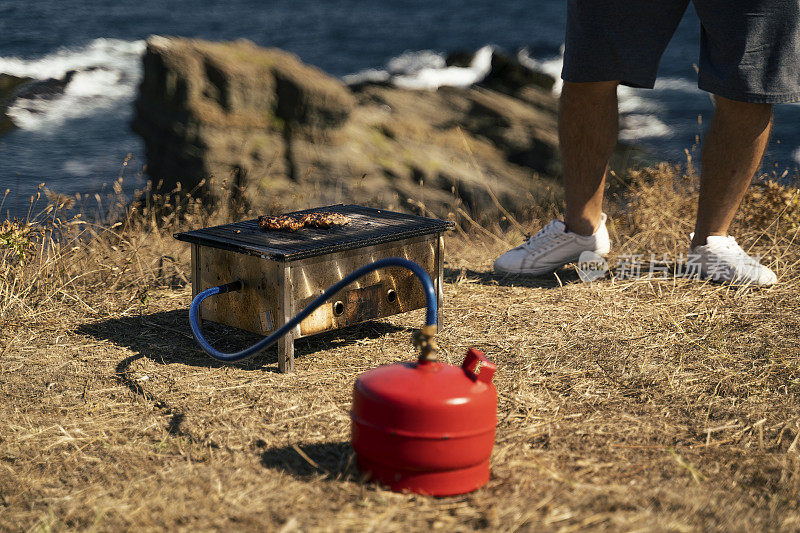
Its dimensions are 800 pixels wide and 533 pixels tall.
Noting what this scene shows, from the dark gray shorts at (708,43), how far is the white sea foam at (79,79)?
8162mm

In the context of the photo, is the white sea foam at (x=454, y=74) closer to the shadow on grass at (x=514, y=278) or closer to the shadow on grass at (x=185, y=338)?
the shadow on grass at (x=514, y=278)

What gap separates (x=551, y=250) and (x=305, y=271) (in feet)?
5.22

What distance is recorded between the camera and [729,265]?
370 centimetres

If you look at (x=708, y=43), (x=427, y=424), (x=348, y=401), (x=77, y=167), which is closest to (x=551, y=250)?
(x=708, y=43)

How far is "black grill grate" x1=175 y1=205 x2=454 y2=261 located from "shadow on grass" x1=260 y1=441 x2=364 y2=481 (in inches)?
25.3

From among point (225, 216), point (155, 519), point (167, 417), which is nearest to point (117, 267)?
point (225, 216)

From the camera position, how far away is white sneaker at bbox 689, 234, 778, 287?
369 cm

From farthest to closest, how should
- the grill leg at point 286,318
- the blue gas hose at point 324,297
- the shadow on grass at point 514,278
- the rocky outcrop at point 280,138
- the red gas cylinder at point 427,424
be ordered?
the rocky outcrop at point 280,138
the shadow on grass at point 514,278
the grill leg at point 286,318
the blue gas hose at point 324,297
the red gas cylinder at point 427,424

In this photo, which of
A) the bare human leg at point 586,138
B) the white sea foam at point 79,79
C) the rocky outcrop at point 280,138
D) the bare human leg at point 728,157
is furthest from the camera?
the white sea foam at point 79,79

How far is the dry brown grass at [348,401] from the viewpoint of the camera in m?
1.83

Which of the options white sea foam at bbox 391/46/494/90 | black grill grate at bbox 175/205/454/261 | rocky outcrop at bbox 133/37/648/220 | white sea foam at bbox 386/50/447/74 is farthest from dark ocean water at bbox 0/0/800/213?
black grill grate at bbox 175/205/454/261

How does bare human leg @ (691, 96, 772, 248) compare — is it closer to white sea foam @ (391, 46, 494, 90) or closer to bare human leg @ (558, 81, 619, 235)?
bare human leg @ (558, 81, 619, 235)

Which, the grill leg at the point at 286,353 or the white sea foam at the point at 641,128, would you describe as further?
the white sea foam at the point at 641,128

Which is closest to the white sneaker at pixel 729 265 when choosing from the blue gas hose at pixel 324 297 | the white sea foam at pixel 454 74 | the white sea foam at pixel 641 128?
the blue gas hose at pixel 324 297
